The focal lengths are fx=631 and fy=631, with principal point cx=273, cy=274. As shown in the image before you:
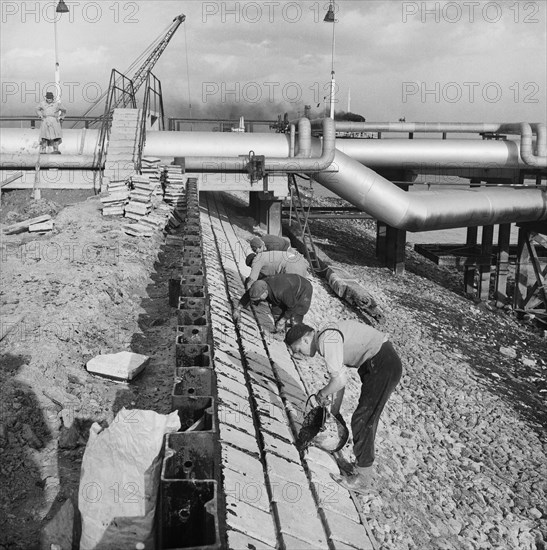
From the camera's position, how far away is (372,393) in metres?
4.80

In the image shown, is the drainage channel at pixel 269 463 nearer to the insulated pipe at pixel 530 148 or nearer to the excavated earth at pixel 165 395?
the excavated earth at pixel 165 395

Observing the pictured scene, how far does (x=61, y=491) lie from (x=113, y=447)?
103 cm

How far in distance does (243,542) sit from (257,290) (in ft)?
13.4

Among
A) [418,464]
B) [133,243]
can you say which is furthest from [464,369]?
[133,243]

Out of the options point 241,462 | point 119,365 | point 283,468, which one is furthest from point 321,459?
point 119,365

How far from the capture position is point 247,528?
370cm

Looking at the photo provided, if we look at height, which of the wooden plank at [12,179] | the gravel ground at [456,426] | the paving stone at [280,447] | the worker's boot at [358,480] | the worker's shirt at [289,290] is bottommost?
the gravel ground at [456,426]

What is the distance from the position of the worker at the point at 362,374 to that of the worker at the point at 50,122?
1112 centimetres

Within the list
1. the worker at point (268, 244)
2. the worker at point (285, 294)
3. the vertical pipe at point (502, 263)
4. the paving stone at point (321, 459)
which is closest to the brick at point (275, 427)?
the paving stone at point (321, 459)

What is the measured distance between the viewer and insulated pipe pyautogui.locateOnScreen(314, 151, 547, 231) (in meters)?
13.9

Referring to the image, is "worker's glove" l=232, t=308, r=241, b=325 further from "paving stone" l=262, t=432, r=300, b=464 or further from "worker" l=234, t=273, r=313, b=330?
"paving stone" l=262, t=432, r=300, b=464

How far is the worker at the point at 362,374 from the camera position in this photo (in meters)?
4.57

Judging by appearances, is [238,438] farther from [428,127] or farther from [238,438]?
[428,127]

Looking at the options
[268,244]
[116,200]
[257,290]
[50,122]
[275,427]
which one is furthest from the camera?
[50,122]
